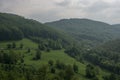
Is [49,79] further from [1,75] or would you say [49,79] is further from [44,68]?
[1,75]

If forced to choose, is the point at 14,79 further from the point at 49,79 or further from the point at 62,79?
the point at 62,79

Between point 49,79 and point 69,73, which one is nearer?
point 49,79

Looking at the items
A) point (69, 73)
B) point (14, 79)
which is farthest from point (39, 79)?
point (69, 73)

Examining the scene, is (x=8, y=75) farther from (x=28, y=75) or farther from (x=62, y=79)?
(x=62, y=79)

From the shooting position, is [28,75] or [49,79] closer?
[49,79]

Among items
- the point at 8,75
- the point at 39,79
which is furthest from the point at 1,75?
the point at 39,79

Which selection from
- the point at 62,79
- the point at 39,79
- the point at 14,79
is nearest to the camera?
the point at 14,79

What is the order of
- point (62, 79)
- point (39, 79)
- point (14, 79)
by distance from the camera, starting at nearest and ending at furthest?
point (14, 79), point (39, 79), point (62, 79)
